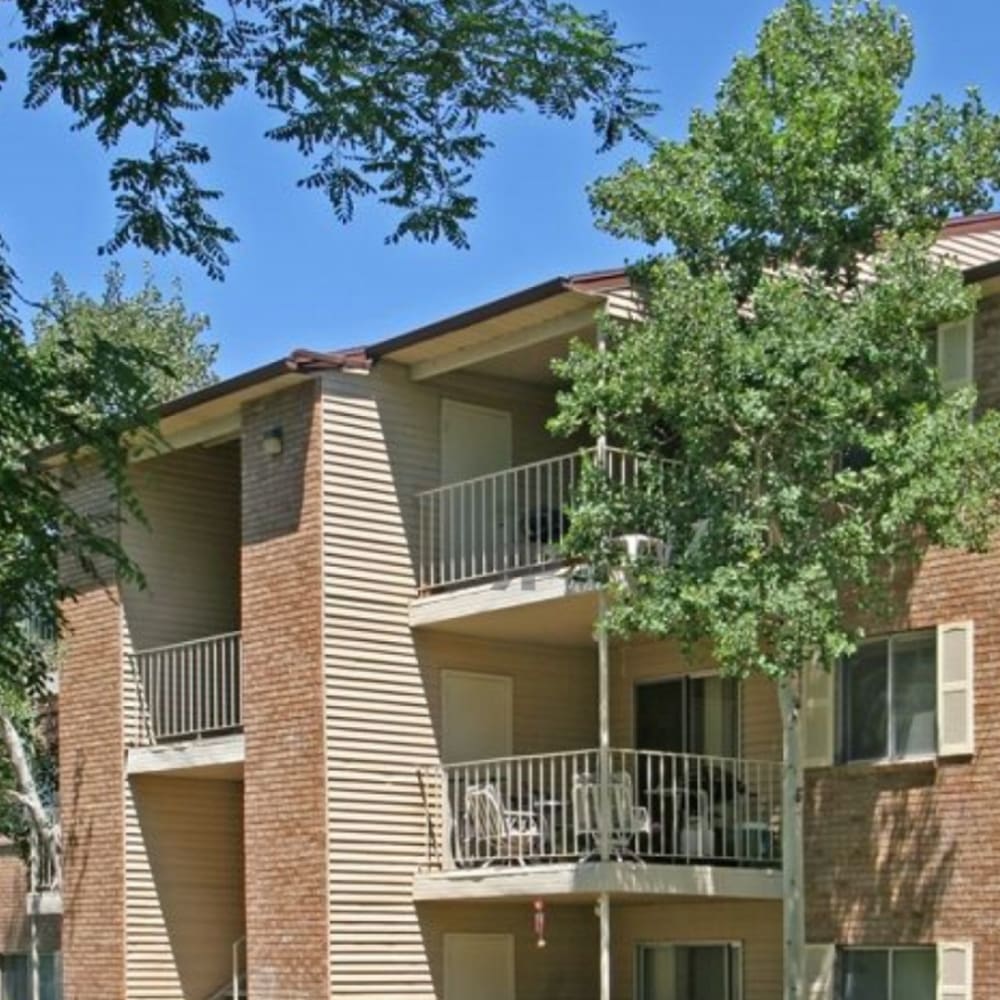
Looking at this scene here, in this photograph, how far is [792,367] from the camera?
57.5ft

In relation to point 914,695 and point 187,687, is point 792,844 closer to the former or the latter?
point 914,695

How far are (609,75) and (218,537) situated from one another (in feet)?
62.6

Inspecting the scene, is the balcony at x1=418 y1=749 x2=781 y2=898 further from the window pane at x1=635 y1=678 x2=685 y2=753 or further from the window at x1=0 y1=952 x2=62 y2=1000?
the window at x1=0 y1=952 x2=62 y2=1000

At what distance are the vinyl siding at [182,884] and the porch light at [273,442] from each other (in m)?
4.27

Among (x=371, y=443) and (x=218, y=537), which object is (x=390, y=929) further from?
(x=218, y=537)

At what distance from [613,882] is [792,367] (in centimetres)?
520

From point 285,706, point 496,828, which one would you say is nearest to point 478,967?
point 496,828

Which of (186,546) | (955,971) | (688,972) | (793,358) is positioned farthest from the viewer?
(186,546)

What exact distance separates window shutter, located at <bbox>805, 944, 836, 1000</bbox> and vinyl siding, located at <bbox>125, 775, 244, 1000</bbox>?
305 inches

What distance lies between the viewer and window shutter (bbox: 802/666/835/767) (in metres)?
20.8

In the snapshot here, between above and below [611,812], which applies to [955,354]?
above

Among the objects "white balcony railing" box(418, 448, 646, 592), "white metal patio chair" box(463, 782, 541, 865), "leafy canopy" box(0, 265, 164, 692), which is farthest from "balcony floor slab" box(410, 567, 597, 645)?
"leafy canopy" box(0, 265, 164, 692)

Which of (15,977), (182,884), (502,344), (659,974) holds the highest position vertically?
(502,344)

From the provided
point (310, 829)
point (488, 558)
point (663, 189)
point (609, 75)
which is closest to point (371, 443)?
point (488, 558)
